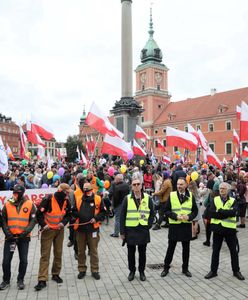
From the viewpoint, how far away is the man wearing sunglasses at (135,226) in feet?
20.6

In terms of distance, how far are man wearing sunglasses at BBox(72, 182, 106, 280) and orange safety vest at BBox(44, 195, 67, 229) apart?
1.06 feet

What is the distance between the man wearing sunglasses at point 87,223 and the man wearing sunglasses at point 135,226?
19.6 inches

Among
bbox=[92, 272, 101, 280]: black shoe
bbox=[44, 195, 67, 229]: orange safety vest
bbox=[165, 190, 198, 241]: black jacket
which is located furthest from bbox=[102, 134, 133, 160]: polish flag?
bbox=[92, 272, 101, 280]: black shoe

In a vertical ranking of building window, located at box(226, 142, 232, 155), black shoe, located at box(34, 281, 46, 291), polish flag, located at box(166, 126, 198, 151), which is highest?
building window, located at box(226, 142, 232, 155)

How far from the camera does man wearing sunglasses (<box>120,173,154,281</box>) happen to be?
6.27m

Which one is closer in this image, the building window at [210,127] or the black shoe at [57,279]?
the black shoe at [57,279]

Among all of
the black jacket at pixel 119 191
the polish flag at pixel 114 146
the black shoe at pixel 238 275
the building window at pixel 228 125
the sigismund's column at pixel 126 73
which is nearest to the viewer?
the black shoe at pixel 238 275

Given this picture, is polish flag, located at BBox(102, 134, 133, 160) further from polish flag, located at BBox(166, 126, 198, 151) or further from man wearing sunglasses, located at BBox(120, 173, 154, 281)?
man wearing sunglasses, located at BBox(120, 173, 154, 281)

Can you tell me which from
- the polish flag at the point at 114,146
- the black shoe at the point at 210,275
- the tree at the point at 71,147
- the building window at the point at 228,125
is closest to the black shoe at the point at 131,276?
the black shoe at the point at 210,275

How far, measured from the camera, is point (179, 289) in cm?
585

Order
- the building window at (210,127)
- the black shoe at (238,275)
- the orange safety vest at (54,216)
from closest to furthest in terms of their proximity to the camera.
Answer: the orange safety vest at (54,216)
the black shoe at (238,275)
the building window at (210,127)

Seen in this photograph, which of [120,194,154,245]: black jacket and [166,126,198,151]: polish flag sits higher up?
[166,126,198,151]: polish flag

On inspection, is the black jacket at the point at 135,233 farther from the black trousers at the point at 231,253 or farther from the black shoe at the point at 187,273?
the black trousers at the point at 231,253

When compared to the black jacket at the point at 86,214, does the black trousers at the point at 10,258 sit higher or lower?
lower
